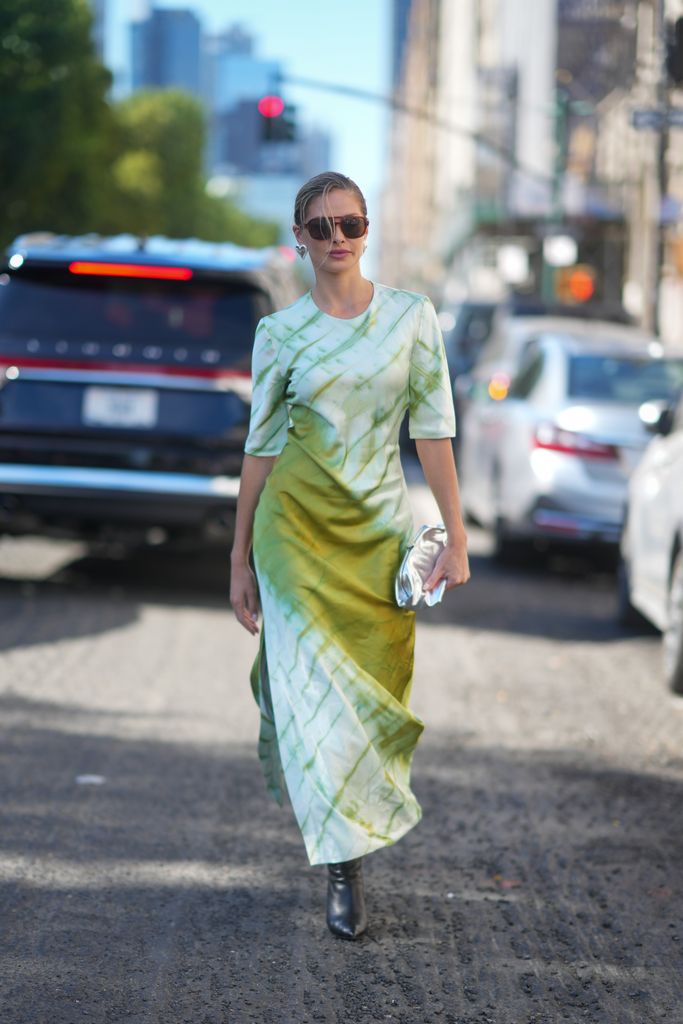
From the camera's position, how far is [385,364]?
4707 millimetres

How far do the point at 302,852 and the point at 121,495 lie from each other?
16.1ft

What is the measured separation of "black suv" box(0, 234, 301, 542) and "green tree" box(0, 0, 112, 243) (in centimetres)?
2270

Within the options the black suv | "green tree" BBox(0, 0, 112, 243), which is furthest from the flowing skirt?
"green tree" BBox(0, 0, 112, 243)

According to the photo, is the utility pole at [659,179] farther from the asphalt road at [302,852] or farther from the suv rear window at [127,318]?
the asphalt road at [302,852]

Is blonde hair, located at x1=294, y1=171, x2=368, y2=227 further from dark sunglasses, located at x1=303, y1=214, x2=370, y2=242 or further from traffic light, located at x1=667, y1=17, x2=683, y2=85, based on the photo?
traffic light, located at x1=667, y1=17, x2=683, y2=85

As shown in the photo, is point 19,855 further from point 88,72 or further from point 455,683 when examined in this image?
point 88,72

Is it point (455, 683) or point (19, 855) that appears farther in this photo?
point (455, 683)

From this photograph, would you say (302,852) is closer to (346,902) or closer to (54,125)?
(346,902)

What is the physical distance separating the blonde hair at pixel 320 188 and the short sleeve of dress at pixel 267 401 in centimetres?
29

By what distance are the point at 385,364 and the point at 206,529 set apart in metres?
5.91

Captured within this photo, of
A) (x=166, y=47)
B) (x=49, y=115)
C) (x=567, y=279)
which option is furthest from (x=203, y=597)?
(x=567, y=279)

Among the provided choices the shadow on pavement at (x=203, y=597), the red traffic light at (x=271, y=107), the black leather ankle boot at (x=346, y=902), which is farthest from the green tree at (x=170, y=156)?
the black leather ankle boot at (x=346, y=902)

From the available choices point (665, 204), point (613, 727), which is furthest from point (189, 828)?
point (665, 204)

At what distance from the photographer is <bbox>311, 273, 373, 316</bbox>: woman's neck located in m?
4.70
